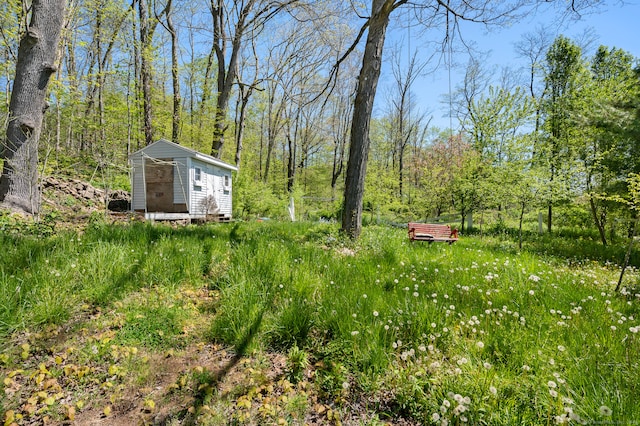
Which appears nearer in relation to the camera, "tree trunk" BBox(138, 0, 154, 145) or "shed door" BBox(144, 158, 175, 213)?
"shed door" BBox(144, 158, 175, 213)

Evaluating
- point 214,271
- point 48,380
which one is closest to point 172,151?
point 214,271

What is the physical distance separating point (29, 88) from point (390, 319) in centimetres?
753

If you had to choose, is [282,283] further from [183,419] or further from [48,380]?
[48,380]

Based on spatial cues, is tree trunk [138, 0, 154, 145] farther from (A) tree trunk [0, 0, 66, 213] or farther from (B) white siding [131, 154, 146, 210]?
(A) tree trunk [0, 0, 66, 213]

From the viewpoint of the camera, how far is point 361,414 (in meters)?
1.64

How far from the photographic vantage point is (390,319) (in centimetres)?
226

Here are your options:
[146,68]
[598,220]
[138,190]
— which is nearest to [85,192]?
[138,190]

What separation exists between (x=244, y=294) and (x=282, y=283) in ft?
1.58

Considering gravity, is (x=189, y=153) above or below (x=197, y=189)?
above

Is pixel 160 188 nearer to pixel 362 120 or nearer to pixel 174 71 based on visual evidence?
pixel 174 71

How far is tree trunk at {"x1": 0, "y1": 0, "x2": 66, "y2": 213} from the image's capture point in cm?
491

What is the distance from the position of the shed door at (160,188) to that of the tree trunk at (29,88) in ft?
16.3

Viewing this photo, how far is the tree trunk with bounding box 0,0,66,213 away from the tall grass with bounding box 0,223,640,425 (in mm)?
2850

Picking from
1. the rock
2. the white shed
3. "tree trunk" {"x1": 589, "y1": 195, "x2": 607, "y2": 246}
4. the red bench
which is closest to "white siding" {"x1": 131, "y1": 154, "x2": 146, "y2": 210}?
the white shed
